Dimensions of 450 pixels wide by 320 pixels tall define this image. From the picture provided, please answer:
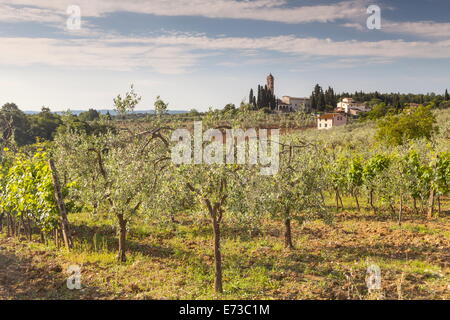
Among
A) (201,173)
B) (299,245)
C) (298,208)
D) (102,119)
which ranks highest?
(102,119)

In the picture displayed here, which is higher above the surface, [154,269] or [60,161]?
[60,161]

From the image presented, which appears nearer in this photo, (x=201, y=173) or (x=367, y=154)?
(x=201, y=173)

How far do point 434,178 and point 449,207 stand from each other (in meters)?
4.19

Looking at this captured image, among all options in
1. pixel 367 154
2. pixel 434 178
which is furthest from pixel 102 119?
pixel 367 154

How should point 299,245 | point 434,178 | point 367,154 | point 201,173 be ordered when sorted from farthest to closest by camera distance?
1. point 367,154
2. point 434,178
3. point 299,245
4. point 201,173
